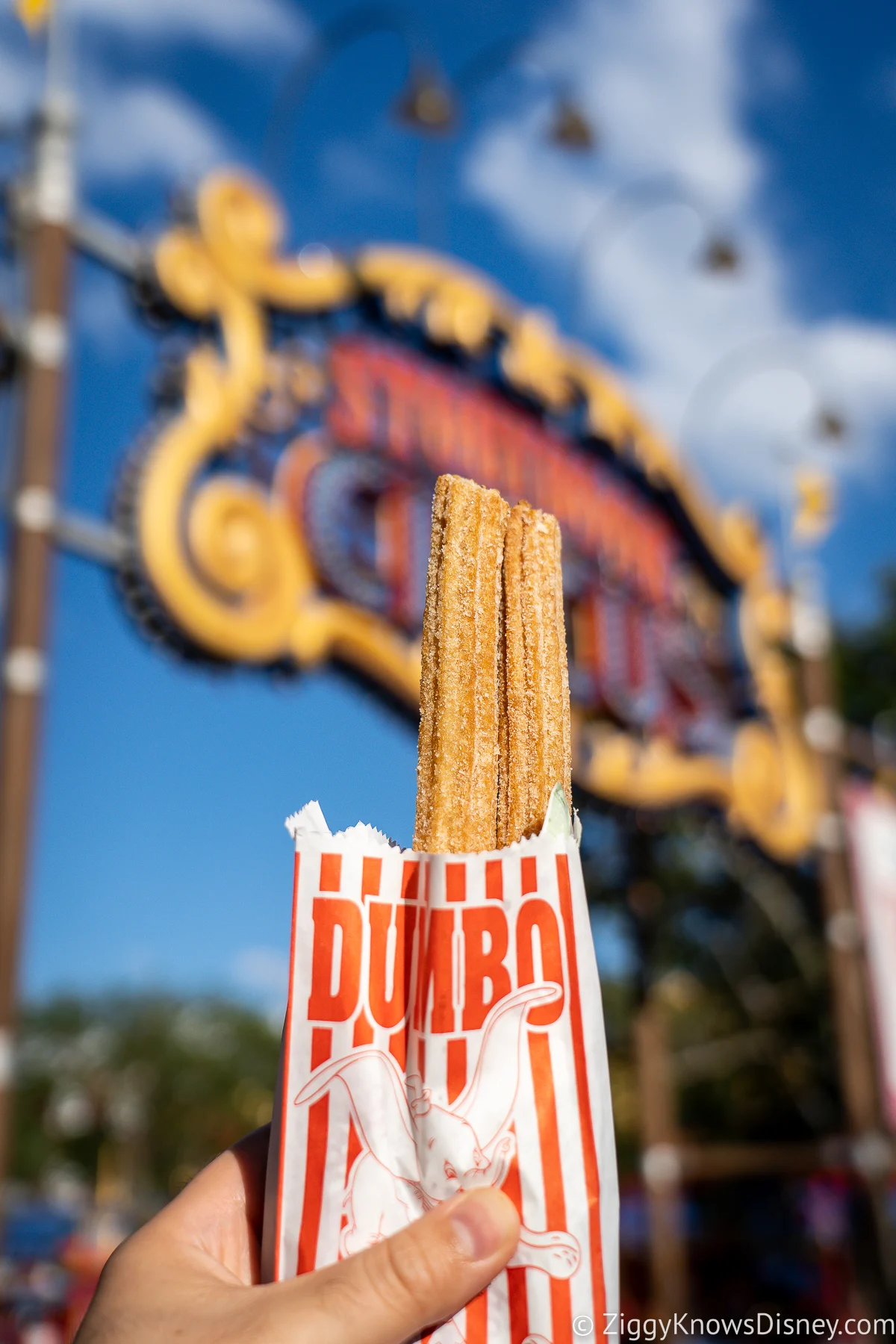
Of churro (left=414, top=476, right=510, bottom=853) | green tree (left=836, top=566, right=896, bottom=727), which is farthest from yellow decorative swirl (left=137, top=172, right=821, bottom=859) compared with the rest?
green tree (left=836, top=566, right=896, bottom=727)

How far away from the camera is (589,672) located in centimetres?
1044

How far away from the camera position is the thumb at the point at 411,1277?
4.51 ft

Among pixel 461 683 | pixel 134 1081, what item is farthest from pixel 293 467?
pixel 134 1081

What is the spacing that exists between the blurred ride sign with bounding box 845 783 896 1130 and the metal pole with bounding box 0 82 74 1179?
28.0 ft

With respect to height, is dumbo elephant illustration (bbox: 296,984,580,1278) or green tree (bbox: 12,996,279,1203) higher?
green tree (bbox: 12,996,279,1203)

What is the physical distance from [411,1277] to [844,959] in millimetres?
11385

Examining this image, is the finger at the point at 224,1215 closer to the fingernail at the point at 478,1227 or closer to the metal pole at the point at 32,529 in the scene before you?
the fingernail at the point at 478,1227

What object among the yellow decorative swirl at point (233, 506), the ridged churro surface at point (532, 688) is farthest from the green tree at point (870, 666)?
the ridged churro surface at point (532, 688)

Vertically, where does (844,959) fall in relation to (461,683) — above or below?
above

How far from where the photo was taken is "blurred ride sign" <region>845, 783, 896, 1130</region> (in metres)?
11.5

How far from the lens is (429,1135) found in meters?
1.48

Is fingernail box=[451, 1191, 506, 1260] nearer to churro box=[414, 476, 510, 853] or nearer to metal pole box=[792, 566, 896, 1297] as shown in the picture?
churro box=[414, 476, 510, 853]

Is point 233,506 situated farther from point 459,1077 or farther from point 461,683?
point 459,1077

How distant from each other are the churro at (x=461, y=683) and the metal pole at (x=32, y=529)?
4.67 meters
